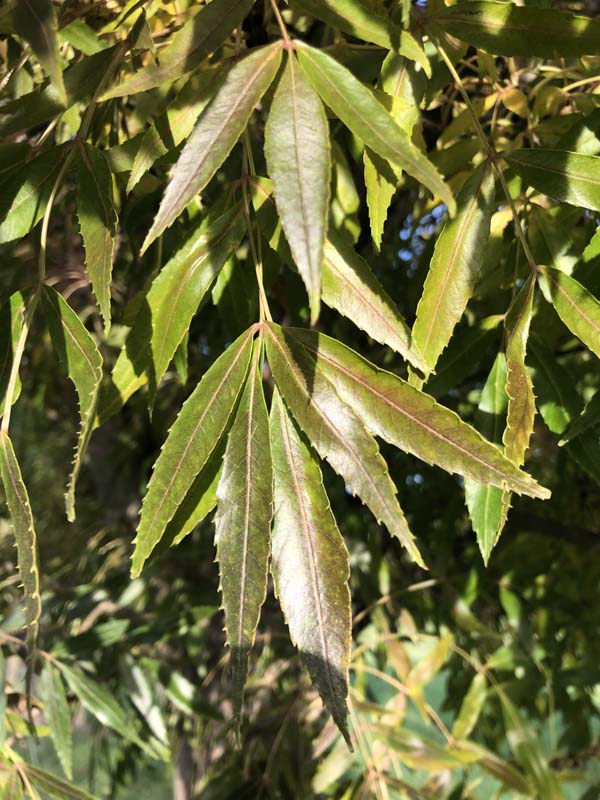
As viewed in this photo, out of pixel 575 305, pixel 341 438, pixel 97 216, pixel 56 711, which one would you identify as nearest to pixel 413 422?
pixel 341 438

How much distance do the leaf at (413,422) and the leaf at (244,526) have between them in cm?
5

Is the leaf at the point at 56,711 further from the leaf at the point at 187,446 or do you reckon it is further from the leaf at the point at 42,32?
the leaf at the point at 42,32

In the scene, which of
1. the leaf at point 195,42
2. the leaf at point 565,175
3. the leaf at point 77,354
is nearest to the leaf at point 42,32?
the leaf at point 195,42

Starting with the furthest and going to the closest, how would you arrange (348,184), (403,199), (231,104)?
1. (403,199)
2. (348,184)
3. (231,104)

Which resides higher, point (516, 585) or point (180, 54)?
point (180, 54)

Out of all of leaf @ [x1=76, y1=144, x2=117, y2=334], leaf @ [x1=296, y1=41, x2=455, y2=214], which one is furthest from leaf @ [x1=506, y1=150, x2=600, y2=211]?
leaf @ [x1=76, y1=144, x2=117, y2=334]

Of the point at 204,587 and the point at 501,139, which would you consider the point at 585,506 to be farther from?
the point at 501,139

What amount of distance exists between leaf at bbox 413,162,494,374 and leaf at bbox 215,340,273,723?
0.11 meters

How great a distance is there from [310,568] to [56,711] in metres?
0.55

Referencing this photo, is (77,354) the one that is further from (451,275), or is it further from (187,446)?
(451,275)

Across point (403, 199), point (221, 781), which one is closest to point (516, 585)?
point (221, 781)

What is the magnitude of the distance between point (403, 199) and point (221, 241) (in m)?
0.82

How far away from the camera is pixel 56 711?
882 millimetres

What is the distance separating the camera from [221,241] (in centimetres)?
55
